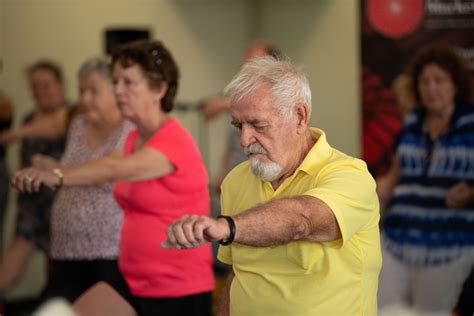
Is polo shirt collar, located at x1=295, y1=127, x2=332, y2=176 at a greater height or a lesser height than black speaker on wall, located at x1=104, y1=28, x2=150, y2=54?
greater

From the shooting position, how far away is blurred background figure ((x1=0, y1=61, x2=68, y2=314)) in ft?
15.9

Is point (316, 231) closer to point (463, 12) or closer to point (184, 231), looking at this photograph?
point (184, 231)

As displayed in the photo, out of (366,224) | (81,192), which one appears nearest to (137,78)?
(81,192)

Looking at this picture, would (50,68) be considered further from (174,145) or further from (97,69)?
(174,145)

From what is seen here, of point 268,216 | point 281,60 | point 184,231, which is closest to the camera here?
point 184,231

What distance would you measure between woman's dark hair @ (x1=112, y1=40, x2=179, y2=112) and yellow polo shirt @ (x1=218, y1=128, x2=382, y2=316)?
101cm

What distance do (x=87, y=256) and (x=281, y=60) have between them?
62.6 inches

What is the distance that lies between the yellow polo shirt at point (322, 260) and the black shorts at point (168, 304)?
2.66ft

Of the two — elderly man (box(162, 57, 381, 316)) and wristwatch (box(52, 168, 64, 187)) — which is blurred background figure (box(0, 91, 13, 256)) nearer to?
wristwatch (box(52, 168, 64, 187))

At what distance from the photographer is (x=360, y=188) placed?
2.08 m

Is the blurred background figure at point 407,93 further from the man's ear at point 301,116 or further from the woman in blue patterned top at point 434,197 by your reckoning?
the man's ear at point 301,116

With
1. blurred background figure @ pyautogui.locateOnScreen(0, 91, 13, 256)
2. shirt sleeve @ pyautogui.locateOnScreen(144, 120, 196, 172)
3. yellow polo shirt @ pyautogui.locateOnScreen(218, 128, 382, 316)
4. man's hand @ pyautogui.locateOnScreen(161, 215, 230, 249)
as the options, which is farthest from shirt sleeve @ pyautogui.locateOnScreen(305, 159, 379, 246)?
blurred background figure @ pyautogui.locateOnScreen(0, 91, 13, 256)

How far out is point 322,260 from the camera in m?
2.14

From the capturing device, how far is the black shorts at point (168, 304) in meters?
3.11
